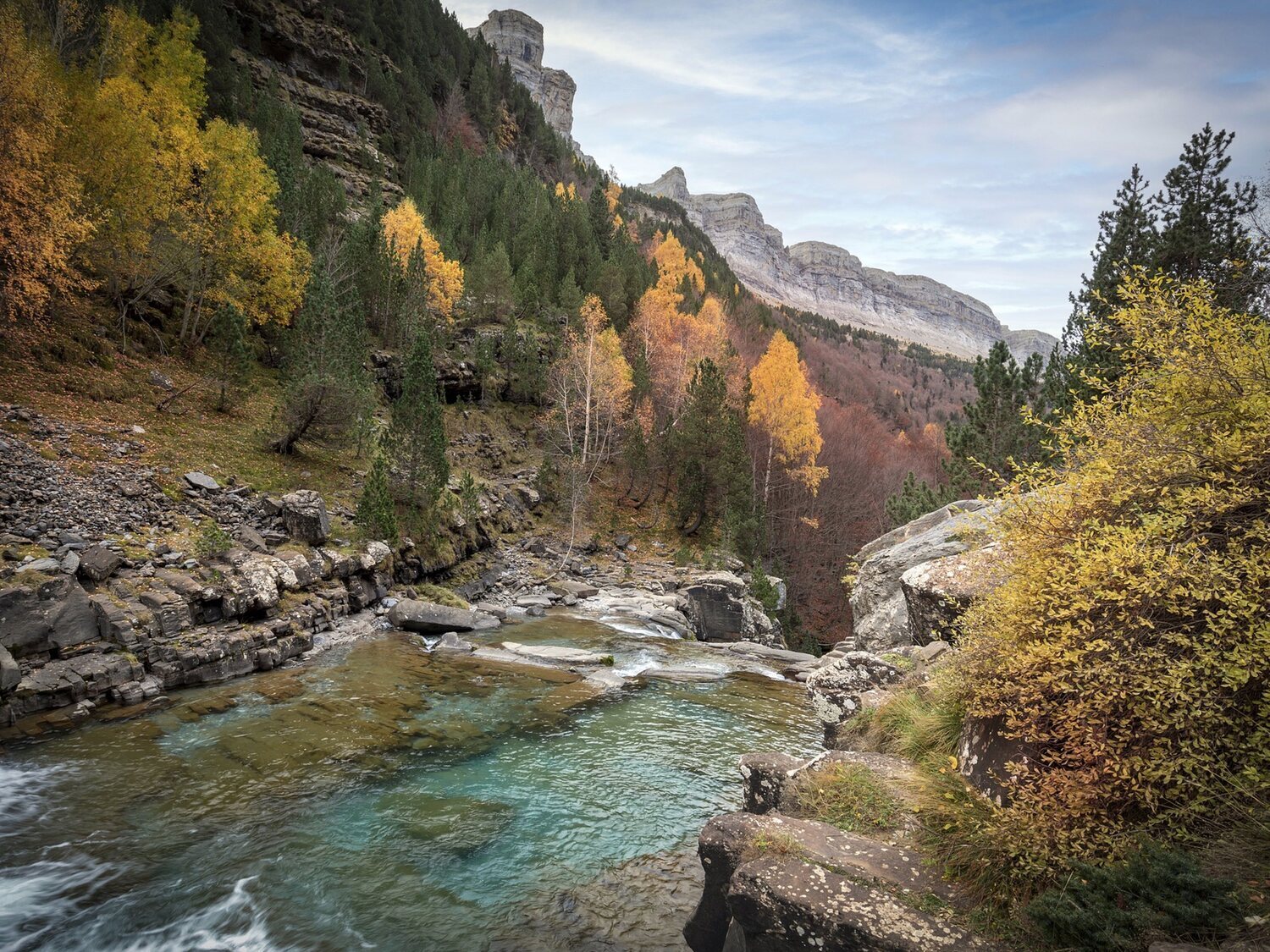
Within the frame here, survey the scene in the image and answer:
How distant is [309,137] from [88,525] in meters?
53.7

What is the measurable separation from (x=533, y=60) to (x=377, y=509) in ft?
591

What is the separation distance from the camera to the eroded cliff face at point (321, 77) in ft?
176

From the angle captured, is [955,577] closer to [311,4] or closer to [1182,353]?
[1182,353]

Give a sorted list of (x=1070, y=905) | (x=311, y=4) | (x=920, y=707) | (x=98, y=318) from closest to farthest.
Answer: (x=1070, y=905), (x=920, y=707), (x=98, y=318), (x=311, y=4)

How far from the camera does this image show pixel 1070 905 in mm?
4129

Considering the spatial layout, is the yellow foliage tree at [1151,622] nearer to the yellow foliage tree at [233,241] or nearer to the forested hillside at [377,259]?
the forested hillside at [377,259]

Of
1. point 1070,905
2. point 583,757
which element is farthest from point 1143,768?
point 583,757

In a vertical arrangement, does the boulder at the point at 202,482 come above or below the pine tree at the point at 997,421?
below

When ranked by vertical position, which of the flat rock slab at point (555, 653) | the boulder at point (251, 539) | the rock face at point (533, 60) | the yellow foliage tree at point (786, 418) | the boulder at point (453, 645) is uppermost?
the rock face at point (533, 60)

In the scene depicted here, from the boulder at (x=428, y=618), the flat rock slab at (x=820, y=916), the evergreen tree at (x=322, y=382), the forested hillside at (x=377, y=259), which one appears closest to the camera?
the flat rock slab at (x=820, y=916)

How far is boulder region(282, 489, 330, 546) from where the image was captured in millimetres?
18719

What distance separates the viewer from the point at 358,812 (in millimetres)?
9070

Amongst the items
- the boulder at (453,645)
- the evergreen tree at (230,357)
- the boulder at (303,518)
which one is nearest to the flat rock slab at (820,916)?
the boulder at (453,645)

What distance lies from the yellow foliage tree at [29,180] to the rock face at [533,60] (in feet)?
520
